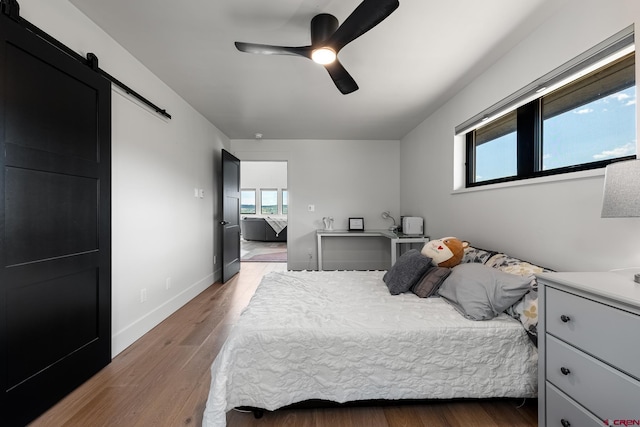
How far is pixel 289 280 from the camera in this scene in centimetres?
214

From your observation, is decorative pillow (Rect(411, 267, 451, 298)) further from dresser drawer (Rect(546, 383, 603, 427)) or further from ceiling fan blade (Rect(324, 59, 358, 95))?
ceiling fan blade (Rect(324, 59, 358, 95))

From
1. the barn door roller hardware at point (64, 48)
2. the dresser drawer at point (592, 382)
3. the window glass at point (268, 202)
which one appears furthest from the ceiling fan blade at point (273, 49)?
the window glass at point (268, 202)

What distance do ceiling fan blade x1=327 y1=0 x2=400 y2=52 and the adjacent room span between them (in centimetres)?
1

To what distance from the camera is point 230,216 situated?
12.8 feet

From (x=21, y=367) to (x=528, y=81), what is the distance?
11.3 ft

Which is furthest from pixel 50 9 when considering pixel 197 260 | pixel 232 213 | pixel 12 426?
pixel 232 213

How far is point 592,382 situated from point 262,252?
5.83m

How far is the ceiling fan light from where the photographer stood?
1557mm

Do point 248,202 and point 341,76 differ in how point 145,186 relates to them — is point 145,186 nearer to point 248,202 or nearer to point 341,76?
point 341,76

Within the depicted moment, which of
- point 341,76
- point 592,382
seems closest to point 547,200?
point 592,382

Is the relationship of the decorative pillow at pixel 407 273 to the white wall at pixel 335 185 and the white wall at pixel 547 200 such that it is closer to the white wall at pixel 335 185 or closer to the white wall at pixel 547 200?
the white wall at pixel 547 200

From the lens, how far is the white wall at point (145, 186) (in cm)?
171

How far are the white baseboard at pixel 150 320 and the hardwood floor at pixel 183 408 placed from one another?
3.7 inches

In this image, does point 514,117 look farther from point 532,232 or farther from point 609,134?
point 532,232
